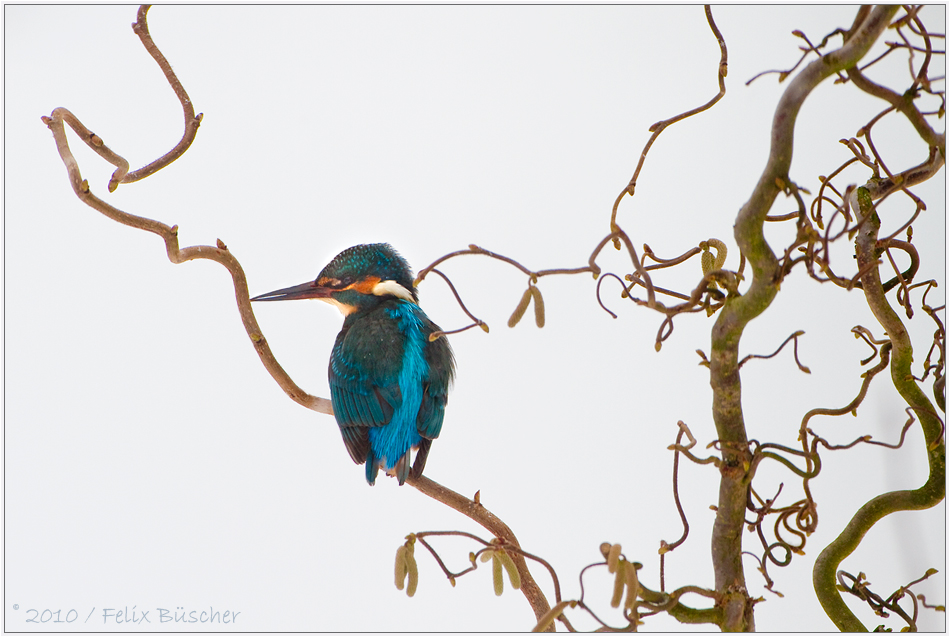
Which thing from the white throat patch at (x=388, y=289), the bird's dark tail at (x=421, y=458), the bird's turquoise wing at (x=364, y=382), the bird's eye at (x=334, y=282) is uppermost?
the bird's eye at (x=334, y=282)

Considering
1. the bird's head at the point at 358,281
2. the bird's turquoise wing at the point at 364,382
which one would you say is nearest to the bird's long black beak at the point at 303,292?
the bird's head at the point at 358,281

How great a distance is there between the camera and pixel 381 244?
1.11m

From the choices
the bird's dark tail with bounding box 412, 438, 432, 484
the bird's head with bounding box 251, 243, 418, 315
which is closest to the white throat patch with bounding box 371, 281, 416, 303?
the bird's head with bounding box 251, 243, 418, 315

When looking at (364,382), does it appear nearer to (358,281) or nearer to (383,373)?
(383,373)

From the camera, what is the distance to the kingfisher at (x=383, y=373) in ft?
3.30

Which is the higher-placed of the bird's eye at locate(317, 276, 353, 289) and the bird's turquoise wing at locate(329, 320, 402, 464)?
the bird's eye at locate(317, 276, 353, 289)

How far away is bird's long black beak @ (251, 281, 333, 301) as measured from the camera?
1101 millimetres

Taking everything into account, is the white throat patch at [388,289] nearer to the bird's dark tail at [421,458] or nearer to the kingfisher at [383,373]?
the kingfisher at [383,373]

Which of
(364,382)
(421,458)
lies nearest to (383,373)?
(364,382)

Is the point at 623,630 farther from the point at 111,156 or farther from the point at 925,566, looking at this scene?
the point at 925,566

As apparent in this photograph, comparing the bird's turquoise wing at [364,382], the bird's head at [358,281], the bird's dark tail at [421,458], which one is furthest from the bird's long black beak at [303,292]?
the bird's dark tail at [421,458]

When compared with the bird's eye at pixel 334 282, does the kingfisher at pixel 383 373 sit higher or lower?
lower

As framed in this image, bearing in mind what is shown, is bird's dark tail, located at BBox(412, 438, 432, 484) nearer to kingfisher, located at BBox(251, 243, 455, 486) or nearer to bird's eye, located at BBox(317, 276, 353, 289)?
kingfisher, located at BBox(251, 243, 455, 486)

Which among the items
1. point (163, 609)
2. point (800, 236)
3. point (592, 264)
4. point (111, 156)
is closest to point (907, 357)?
point (800, 236)
